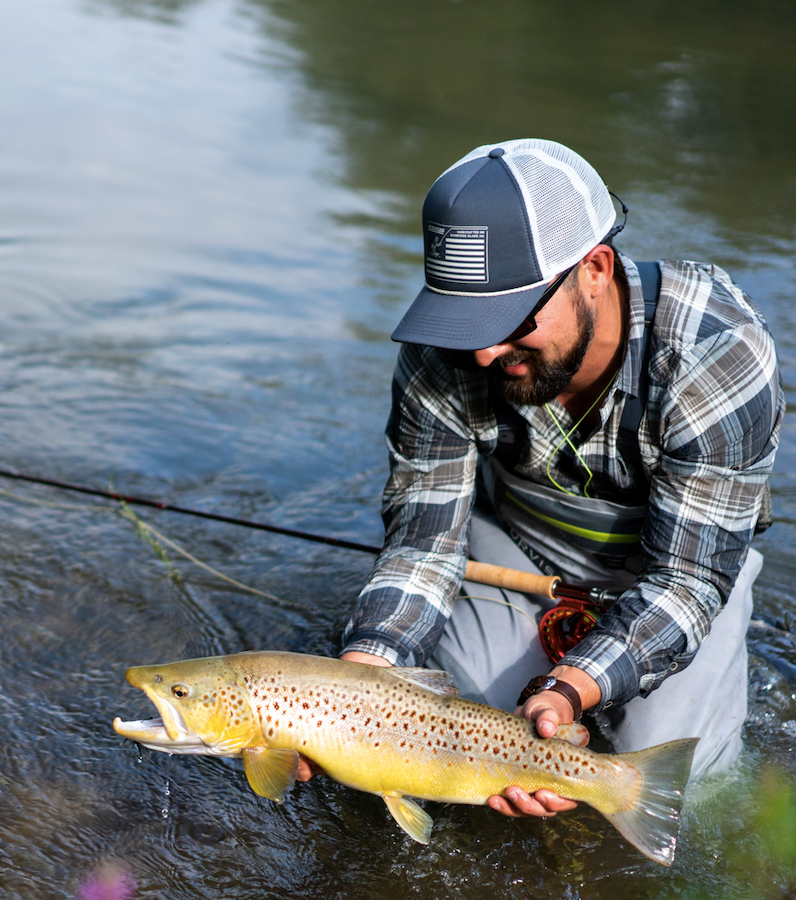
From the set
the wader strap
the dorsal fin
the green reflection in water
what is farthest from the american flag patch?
the green reflection in water

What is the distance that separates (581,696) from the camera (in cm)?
258

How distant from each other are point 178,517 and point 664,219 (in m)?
5.67

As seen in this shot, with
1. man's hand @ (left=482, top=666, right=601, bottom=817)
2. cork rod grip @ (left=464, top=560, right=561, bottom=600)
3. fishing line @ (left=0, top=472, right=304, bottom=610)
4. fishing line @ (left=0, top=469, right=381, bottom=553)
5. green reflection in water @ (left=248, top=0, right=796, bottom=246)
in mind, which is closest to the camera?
man's hand @ (left=482, top=666, right=601, bottom=817)

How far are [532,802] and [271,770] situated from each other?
25.6 inches

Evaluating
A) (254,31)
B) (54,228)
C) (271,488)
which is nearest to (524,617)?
(271,488)

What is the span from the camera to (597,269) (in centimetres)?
264

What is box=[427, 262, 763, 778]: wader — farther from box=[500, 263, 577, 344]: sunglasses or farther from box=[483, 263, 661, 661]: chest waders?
box=[500, 263, 577, 344]: sunglasses

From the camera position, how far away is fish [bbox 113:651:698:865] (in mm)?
2363

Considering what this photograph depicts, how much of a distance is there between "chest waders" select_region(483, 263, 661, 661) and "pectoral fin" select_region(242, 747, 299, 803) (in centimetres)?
109

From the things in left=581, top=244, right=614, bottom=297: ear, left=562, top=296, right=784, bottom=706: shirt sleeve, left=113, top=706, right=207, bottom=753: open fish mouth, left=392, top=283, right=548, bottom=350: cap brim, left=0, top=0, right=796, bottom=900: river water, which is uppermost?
left=581, top=244, right=614, bottom=297: ear

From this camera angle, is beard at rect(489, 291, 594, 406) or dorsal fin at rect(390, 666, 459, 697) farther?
beard at rect(489, 291, 594, 406)

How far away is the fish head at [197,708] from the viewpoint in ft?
7.63

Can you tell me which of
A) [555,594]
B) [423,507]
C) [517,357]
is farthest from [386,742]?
[517,357]

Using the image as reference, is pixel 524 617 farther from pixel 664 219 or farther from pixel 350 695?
pixel 664 219
